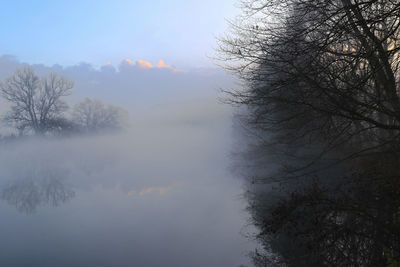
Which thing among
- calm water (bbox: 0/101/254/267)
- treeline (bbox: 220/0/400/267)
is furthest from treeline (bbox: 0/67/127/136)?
treeline (bbox: 220/0/400/267)

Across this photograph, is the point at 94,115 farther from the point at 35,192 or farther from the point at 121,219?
the point at 121,219

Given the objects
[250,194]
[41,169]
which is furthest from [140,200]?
[41,169]

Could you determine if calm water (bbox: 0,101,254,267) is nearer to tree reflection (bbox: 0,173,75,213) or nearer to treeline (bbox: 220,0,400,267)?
tree reflection (bbox: 0,173,75,213)

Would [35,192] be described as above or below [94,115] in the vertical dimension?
below

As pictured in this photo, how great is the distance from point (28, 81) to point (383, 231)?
3544 cm

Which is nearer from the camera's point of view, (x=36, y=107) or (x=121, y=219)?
(x=121, y=219)

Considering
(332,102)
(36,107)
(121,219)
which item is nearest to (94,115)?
(36,107)

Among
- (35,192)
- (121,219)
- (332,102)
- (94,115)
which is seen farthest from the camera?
(94,115)

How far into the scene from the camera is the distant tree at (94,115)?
5181 cm

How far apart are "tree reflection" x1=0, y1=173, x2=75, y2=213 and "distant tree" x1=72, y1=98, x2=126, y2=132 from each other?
26.1 metres

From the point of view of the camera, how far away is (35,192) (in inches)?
766

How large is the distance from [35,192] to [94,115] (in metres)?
35.2

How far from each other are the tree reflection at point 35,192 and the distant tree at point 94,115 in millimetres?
26069

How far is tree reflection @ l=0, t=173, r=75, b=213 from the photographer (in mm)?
16500
